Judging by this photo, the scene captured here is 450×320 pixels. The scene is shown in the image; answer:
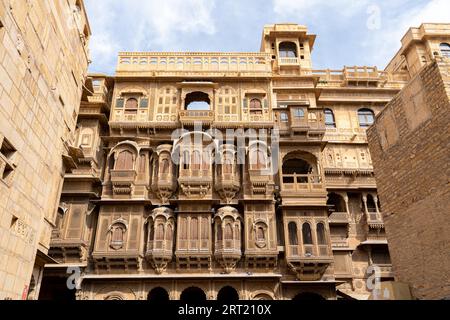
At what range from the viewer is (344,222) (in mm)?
22625

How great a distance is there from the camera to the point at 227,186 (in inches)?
801

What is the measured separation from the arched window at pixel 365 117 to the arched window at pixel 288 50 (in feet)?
22.6

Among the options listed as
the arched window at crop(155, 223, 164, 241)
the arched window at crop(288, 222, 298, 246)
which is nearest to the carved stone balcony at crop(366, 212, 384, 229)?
the arched window at crop(288, 222, 298, 246)

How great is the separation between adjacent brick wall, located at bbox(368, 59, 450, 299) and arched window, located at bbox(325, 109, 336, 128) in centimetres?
1135

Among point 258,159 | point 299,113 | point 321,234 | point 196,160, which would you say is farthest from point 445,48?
point 196,160

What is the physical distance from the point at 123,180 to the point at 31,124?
9.91m

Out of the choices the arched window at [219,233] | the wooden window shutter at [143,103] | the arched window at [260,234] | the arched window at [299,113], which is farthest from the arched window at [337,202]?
the wooden window shutter at [143,103]

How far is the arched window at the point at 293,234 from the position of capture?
1981 cm

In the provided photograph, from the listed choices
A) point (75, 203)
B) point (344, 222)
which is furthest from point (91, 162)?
point (344, 222)

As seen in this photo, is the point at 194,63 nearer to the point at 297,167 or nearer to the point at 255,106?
the point at 255,106

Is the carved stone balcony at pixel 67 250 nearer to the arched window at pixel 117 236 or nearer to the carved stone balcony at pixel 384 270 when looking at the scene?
the arched window at pixel 117 236

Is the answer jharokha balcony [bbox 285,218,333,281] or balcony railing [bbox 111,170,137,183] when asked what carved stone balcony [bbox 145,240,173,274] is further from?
jharokha balcony [bbox 285,218,333,281]

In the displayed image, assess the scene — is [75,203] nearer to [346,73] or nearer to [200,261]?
[200,261]

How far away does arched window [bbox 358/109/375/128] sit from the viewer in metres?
26.0
